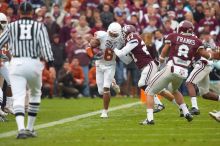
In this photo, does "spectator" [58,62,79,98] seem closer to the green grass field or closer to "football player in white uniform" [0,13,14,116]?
the green grass field

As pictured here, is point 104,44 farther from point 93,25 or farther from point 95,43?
point 93,25

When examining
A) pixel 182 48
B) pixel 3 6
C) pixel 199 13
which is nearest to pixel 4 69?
pixel 182 48

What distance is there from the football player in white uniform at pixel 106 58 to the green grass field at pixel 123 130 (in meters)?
0.48

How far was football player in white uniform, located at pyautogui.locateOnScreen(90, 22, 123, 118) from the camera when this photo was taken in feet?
43.7

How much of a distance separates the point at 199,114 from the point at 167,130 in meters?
2.92

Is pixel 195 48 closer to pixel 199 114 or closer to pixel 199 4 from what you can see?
pixel 199 114

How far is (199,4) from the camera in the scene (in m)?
21.2

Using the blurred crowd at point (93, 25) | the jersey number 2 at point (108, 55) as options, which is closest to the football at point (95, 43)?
the jersey number 2 at point (108, 55)

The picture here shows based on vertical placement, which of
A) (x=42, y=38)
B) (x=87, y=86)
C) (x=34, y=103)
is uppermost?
(x=42, y=38)

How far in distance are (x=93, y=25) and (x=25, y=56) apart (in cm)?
1163

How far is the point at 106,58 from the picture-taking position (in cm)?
1350

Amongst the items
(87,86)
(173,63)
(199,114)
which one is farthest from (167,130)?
(87,86)

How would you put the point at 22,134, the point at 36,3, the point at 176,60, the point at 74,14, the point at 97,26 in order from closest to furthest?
the point at 22,134, the point at 176,60, the point at 97,26, the point at 74,14, the point at 36,3

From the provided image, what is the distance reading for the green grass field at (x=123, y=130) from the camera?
9.40 m
